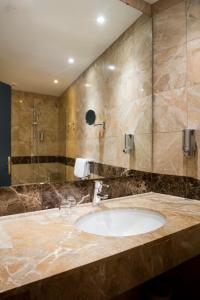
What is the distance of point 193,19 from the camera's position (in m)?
1.45

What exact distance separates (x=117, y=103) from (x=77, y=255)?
1171 mm

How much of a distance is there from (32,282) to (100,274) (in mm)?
225

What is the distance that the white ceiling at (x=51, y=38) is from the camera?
45.8 inches

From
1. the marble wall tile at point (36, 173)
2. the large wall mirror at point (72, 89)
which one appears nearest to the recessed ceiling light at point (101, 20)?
the large wall mirror at point (72, 89)

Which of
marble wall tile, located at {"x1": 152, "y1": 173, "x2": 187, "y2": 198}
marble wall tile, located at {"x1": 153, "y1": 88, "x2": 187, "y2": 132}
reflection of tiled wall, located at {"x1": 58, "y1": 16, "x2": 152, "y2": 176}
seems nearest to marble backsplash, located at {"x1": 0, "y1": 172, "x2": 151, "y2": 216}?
reflection of tiled wall, located at {"x1": 58, "y1": 16, "x2": 152, "y2": 176}

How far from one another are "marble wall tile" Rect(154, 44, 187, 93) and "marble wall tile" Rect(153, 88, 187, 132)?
0.17 ft

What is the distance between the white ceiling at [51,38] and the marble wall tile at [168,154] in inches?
30.5

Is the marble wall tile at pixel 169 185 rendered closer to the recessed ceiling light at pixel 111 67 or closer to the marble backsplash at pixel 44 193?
the marble backsplash at pixel 44 193

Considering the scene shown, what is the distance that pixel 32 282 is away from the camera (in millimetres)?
599

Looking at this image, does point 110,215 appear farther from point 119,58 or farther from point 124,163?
point 119,58

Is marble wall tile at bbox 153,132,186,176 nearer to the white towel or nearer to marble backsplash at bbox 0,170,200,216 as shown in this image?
marble backsplash at bbox 0,170,200,216

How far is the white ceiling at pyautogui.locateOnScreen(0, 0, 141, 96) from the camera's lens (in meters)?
1.16

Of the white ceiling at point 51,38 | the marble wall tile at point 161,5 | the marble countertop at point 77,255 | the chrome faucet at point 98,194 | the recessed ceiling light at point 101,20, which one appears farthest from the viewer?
the marble wall tile at point 161,5

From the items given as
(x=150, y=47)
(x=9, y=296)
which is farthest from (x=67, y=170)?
(x=150, y=47)
